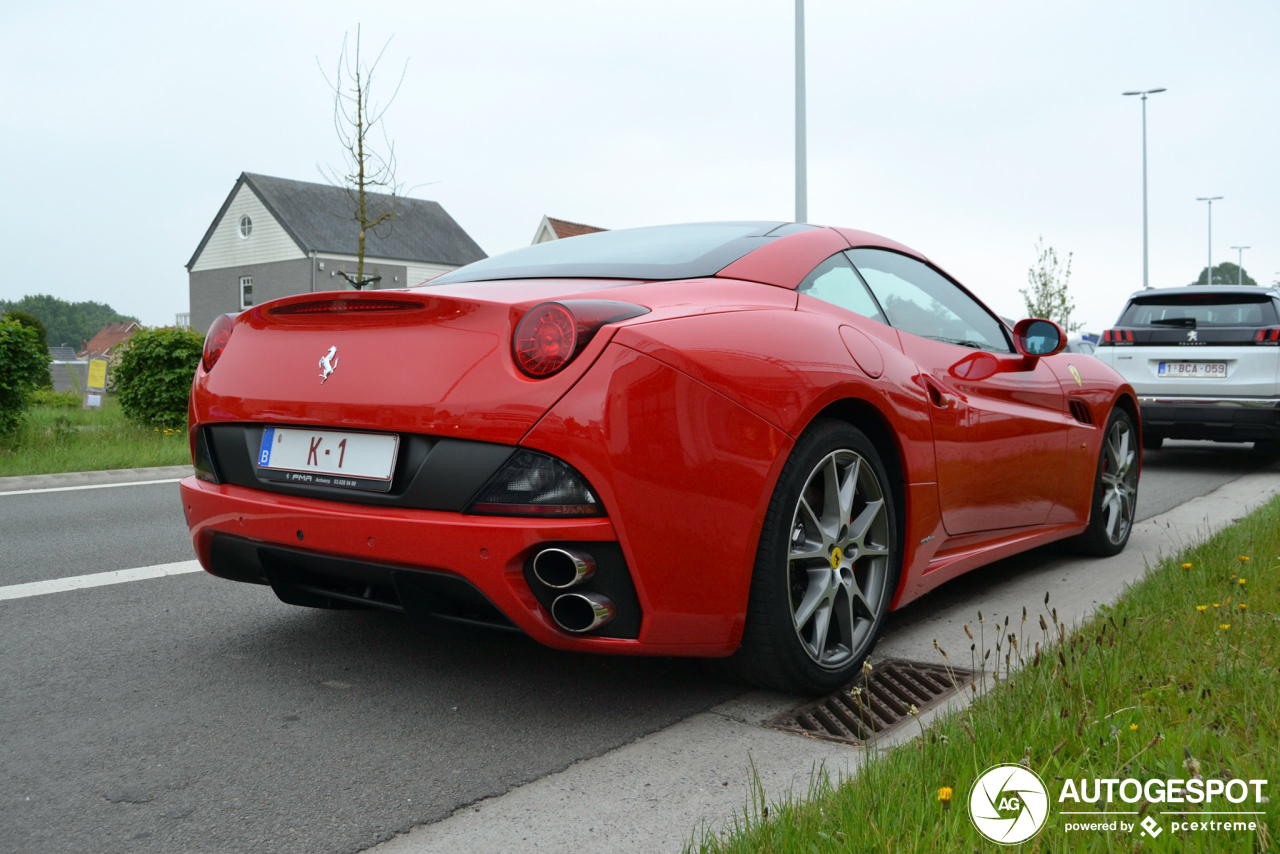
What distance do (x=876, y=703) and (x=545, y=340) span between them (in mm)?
1417

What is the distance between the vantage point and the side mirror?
455cm

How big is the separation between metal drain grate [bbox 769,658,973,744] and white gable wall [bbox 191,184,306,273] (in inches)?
1842

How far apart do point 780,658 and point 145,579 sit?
2.99m

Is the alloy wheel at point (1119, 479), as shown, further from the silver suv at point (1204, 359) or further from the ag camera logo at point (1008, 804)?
the silver suv at point (1204, 359)

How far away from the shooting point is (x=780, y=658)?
9.52 ft

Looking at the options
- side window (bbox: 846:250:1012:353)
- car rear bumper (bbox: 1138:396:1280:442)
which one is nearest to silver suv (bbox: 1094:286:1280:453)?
car rear bumper (bbox: 1138:396:1280:442)

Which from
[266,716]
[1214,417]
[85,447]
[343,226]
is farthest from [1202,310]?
[343,226]

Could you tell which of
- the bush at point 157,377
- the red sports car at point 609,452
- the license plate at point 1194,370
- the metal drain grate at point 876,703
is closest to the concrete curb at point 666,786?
the metal drain grate at point 876,703

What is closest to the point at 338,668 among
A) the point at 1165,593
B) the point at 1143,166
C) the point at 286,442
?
the point at 286,442

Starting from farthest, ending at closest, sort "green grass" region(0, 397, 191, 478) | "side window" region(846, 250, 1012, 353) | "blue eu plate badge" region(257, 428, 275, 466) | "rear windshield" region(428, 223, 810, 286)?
"green grass" region(0, 397, 191, 478)
"side window" region(846, 250, 1012, 353)
"rear windshield" region(428, 223, 810, 286)
"blue eu plate badge" region(257, 428, 275, 466)

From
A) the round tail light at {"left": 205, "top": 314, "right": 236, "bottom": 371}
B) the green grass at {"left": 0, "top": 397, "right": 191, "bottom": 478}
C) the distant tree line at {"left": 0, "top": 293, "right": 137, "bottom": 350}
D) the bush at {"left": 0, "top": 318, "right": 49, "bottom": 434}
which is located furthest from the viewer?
the distant tree line at {"left": 0, "top": 293, "right": 137, "bottom": 350}

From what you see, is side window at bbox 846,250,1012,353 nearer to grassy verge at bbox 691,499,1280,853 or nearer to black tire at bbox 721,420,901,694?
black tire at bbox 721,420,901,694

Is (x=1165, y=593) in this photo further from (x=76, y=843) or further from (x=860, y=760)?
(x=76, y=843)

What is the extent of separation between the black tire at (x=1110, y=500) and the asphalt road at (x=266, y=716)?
1.13m
